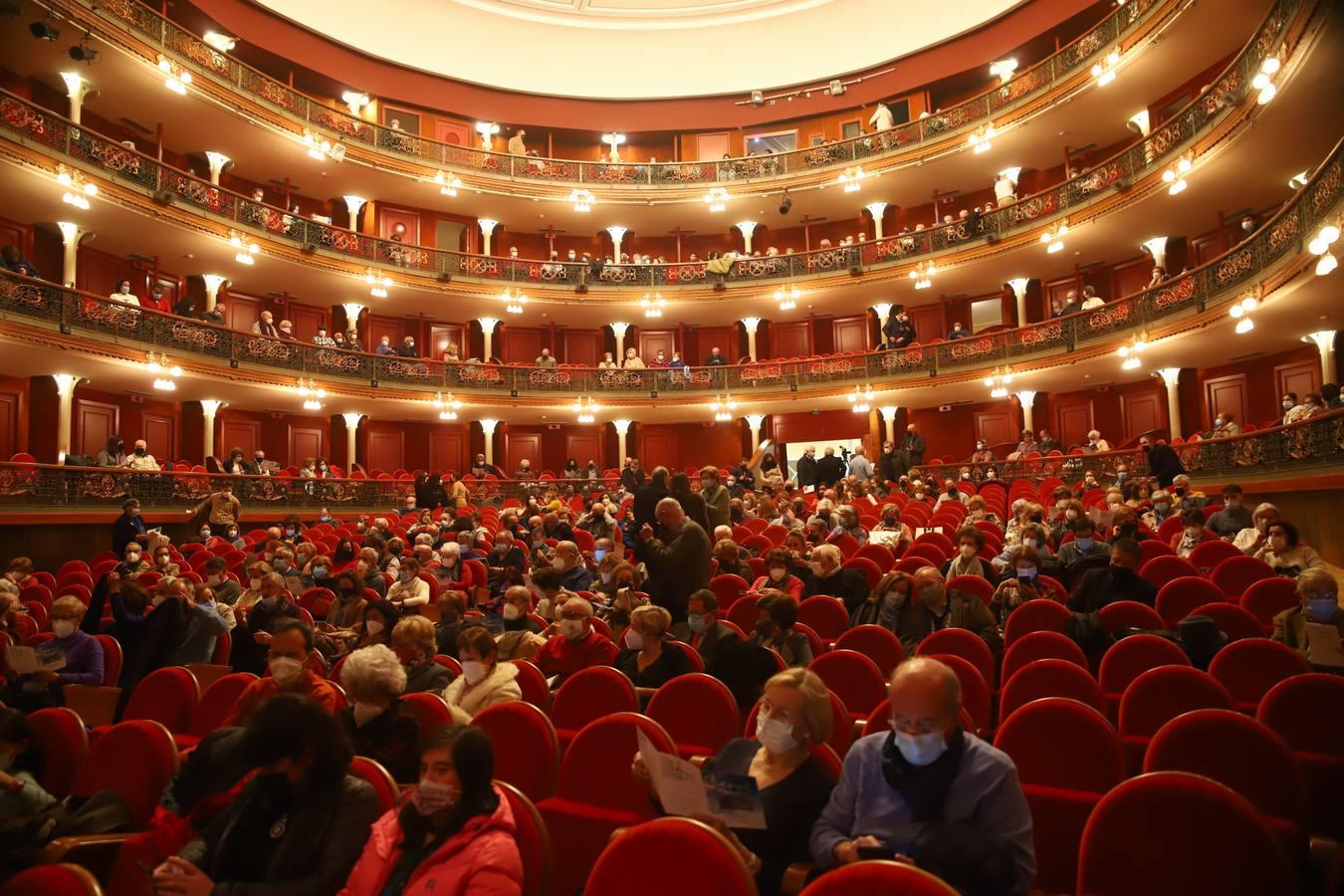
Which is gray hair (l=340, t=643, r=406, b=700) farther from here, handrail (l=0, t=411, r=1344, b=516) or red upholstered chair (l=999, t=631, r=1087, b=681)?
handrail (l=0, t=411, r=1344, b=516)

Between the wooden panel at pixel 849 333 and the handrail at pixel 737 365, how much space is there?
9.70 ft

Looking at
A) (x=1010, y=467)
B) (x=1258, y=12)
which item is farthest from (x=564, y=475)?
(x=1258, y=12)

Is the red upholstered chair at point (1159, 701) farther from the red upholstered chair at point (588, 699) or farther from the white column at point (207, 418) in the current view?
the white column at point (207, 418)

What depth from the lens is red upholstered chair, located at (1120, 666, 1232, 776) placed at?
10.9ft

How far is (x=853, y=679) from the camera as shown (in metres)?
4.15

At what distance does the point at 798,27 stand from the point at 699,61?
3.19 meters

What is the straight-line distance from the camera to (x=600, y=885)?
216cm

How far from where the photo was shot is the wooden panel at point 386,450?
22953 millimetres

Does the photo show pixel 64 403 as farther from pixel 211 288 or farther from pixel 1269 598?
pixel 1269 598

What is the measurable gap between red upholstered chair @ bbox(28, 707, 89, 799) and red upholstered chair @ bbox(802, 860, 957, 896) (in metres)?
3.16

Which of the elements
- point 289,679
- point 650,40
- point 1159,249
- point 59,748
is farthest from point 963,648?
point 650,40

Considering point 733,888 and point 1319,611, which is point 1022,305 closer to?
point 1319,611

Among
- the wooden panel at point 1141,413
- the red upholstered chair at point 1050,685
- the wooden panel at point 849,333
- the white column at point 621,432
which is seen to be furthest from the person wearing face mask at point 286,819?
the wooden panel at point 849,333

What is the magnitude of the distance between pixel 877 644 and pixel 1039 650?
0.86m
